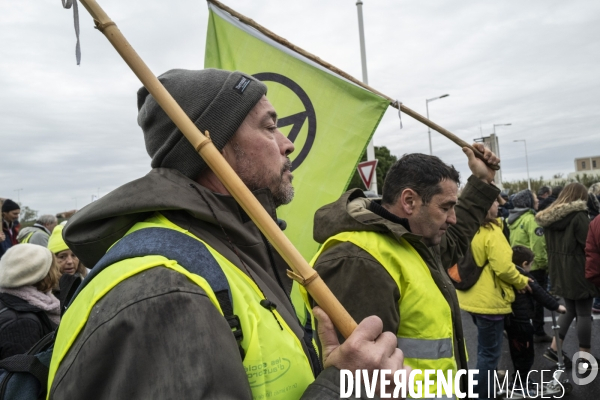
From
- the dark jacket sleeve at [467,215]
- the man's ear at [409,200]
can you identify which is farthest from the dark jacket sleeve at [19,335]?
the dark jacket sleeve at [467,215]

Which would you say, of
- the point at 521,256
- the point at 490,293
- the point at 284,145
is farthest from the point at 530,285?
the point at 284,145

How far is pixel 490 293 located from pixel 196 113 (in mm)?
3998

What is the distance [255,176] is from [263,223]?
442 millimetres

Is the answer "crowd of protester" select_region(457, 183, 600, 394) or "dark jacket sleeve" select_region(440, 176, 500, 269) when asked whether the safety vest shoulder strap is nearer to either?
"dark jacket sleeve" select_region(440, 176, 500, 269)

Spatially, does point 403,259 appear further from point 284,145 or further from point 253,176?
point 253,176

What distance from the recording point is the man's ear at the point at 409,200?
2.81 metres

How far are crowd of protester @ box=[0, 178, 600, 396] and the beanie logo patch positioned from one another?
4.52 feet

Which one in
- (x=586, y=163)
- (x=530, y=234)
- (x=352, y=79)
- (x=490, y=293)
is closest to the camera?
(x=352, y=79)

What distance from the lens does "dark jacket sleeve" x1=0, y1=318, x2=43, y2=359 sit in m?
2.70

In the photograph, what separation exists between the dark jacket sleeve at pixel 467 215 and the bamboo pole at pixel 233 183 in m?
2.51

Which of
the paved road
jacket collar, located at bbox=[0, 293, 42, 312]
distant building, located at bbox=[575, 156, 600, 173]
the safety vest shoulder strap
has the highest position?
distant building, located at bbox=[575, 156, 600, 173]

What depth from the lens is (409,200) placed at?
282 centimetres

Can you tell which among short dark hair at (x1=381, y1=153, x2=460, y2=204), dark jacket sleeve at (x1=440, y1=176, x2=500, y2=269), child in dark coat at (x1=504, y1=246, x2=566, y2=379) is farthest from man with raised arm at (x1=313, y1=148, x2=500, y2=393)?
child in dark coat at (x1=504, y1=246, x2=566, y2=379)

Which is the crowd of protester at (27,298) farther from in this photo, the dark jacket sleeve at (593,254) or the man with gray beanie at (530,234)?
the man with gray beanie at (530,234)
